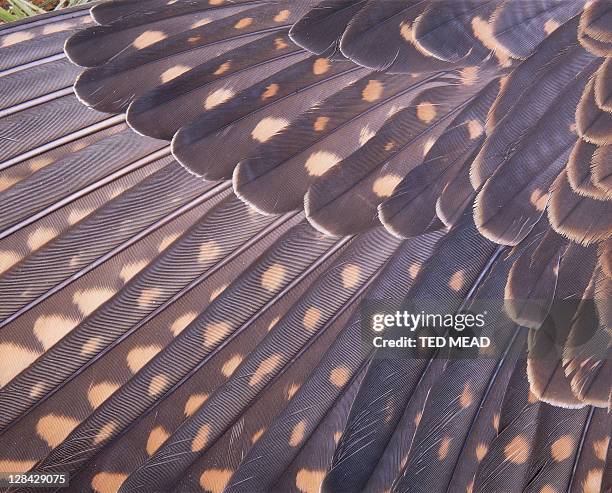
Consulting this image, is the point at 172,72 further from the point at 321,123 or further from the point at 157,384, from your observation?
the point at 157,384

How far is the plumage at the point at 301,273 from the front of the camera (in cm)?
163

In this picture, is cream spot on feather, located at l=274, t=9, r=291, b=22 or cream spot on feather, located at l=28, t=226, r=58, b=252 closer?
cream spot on feather, located at l=28, t=226, r=58, b=252

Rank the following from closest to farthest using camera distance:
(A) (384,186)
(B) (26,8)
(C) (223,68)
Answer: (A) (384,186)
(C) (223,68)
(B) (26,8)

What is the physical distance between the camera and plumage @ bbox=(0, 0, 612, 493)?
1.63 meters

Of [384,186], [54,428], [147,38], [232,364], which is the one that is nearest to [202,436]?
[232,364]

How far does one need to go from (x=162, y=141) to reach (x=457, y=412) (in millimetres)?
958

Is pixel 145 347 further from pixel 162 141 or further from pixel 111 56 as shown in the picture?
pixel 111 56

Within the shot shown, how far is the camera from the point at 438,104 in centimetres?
166

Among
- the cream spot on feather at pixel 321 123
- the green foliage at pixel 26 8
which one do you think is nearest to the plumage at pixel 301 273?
the cream spot on feather at pixel 321 123

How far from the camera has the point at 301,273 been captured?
1.71 meters

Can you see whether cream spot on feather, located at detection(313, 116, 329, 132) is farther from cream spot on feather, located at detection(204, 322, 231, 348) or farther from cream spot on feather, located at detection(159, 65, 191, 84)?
cream spot on feather, located at detection(204, 322, 231, 348)

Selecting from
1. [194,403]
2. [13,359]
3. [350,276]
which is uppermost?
[13,359]

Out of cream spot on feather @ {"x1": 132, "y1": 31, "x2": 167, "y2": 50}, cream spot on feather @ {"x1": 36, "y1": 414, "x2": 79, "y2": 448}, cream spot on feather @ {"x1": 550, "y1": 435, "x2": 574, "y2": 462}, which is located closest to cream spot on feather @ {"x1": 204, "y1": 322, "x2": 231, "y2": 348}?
cream spot on feather @ {"x1": 36, "y1": 414, "x2": 79, "y2": 448}

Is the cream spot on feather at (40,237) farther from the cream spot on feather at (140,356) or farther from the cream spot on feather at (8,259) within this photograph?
the cream spot on feather at (140,356)
